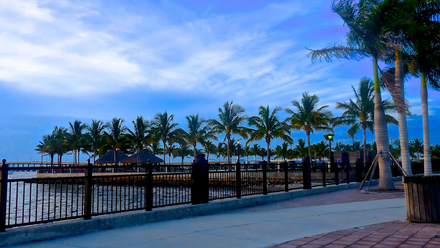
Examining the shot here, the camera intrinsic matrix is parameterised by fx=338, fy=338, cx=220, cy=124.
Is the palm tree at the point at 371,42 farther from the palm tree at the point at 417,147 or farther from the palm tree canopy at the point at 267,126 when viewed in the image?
the palm tree at the point at 417,147

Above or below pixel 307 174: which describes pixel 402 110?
above

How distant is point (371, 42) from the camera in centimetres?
1530

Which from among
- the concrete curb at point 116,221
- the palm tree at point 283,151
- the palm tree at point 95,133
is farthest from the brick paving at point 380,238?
the palm tree at point 283,151

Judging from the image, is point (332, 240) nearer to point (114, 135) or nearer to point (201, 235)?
point (201, 235)

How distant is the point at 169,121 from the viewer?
174ft

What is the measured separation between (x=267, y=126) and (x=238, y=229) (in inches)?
1506

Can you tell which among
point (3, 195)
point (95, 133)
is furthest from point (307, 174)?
point (95, 133)

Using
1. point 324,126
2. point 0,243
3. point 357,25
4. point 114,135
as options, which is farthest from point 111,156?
point 0,243

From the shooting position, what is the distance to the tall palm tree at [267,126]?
144 ft

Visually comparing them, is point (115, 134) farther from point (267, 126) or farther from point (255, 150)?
point (255, 150)

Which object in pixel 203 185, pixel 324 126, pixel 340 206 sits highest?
pixel 324 126

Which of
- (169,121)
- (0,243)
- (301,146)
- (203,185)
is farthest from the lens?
(301,146)

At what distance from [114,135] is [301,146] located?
4960 cm

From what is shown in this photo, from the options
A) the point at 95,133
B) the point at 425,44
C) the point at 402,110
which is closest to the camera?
the point at 402,110
